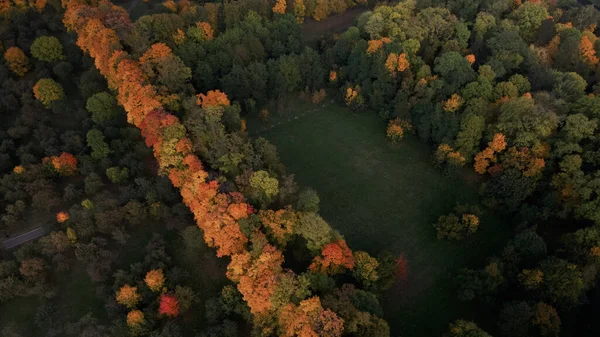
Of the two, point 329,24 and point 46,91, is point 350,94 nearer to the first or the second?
point 329,24

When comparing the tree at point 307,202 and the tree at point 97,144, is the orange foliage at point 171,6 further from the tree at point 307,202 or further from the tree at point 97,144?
the tree at point 307,202

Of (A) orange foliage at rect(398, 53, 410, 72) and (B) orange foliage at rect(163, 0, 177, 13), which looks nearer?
(A) orange foliage at rect(398, 53, 410, 72)

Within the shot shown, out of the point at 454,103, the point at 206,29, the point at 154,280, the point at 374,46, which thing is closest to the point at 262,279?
the point at 154,280

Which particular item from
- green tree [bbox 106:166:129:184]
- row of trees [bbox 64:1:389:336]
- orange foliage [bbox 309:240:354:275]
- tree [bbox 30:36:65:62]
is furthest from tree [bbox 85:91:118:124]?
orange foliage [bbox 309:240:354:275]

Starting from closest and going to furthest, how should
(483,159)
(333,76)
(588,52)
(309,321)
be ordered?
(309,321) → (483,159) → (588,52) → (333,76)

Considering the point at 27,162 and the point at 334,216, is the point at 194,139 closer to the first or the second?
the point at 334,216

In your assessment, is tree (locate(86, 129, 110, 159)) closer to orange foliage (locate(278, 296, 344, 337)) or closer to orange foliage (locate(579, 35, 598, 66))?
orange foliage (locate(278, 296, 344, 337))
